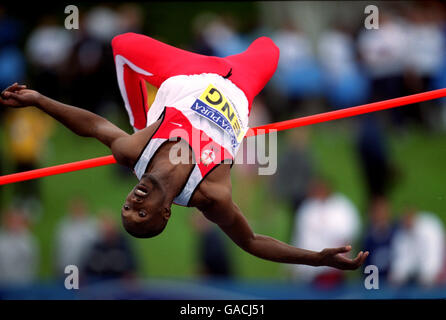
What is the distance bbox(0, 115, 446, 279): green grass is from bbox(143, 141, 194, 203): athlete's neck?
6.02m

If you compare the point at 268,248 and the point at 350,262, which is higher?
the point at 268,248

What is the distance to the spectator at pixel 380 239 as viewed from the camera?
1024cm

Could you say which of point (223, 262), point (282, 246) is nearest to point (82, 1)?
point (223, 262)

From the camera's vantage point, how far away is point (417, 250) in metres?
10.3

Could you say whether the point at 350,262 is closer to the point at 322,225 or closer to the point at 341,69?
the point at 322,225

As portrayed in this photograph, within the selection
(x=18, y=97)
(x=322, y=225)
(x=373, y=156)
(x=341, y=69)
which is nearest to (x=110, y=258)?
(x=322, y=225)

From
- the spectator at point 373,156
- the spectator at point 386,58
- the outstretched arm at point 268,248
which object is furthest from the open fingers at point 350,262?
the spectator at point 386,58

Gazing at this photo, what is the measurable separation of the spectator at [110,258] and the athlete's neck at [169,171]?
5.26 meters

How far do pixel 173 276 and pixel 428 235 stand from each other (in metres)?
4.22

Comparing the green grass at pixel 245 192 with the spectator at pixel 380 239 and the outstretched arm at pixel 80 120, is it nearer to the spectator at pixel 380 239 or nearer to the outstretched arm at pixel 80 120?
the spectator at pixel 380 239

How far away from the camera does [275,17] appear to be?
16.0 m

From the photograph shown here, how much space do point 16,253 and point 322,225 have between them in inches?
199

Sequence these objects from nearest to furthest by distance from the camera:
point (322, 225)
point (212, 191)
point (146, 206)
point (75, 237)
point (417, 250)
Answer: point (146, 206) < point (212, 191) < point (417, 250) < point (322, 225) < point (75, 237)
